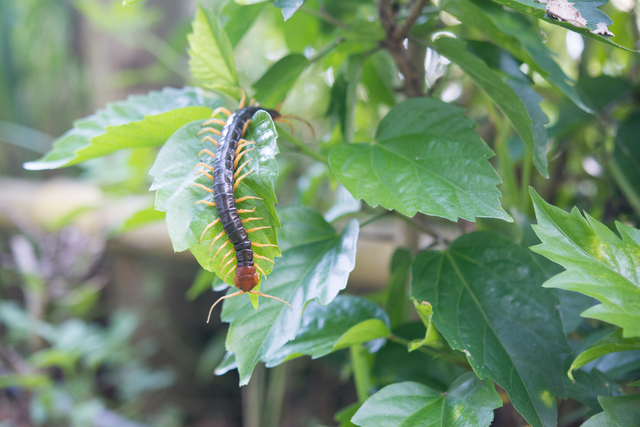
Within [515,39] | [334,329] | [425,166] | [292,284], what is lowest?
[334,329]

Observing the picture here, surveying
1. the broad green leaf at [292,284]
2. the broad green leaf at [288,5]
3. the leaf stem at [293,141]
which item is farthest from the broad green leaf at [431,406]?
the broad green leaf at [288,5]

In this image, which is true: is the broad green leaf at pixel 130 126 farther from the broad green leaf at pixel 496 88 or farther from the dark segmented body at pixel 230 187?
the broad green leaf at pixel 496 88

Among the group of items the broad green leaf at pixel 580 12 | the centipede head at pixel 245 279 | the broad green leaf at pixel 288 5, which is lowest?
the centipede head at pixel 245 279

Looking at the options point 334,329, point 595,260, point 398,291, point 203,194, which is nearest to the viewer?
point 595,260

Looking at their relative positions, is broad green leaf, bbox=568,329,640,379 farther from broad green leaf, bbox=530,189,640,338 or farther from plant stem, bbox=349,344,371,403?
plant stem, bbox=349,344,371,403

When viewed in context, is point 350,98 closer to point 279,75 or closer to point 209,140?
point 279,75

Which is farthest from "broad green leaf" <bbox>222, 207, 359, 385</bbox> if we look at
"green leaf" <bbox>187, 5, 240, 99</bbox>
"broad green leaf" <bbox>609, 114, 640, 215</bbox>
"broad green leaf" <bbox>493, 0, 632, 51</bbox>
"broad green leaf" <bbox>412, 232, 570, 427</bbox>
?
"broad green leaf" <bbox>609, 114, 640, 215</bbox>

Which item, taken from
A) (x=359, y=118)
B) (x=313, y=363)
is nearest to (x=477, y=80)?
(x=359, y=118)

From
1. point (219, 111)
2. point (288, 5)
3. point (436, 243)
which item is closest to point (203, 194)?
point (219, 111)
